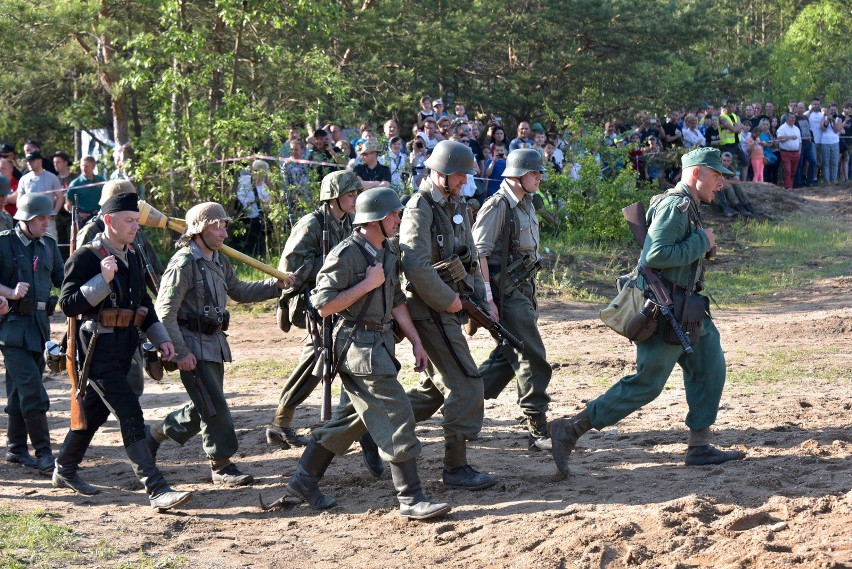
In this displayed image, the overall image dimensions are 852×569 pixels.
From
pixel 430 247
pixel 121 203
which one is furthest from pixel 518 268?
pixel 121 203

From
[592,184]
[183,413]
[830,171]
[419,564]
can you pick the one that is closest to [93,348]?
[183,413]

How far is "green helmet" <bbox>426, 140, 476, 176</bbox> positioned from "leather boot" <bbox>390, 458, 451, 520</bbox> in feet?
5.71

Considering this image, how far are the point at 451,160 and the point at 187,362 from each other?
2041 mm

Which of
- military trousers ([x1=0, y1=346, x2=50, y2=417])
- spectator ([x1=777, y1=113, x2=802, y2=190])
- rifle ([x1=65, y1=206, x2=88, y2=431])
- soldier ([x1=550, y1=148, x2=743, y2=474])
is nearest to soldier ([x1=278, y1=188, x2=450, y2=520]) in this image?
soldier ([x1=550, y1=148, x2=743, y2=474])

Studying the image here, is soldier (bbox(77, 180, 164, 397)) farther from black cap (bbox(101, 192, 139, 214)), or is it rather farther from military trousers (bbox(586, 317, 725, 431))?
military trousers (bbox(586, 317, 725, 431))

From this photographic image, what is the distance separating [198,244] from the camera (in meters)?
7.21

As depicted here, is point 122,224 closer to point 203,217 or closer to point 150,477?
point 203,217

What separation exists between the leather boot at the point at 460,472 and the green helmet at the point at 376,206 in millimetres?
1519

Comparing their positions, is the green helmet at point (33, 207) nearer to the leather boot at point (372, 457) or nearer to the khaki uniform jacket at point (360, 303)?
the khaki uniform jacket at point (360, 303)

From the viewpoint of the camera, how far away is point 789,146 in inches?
961

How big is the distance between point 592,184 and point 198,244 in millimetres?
10546

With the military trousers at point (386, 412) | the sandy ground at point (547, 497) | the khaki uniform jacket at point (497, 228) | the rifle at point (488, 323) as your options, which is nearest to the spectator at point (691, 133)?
the sandy ground at point (547, 497)

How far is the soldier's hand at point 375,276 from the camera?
20.4 feet

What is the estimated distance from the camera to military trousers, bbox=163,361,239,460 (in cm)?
710
